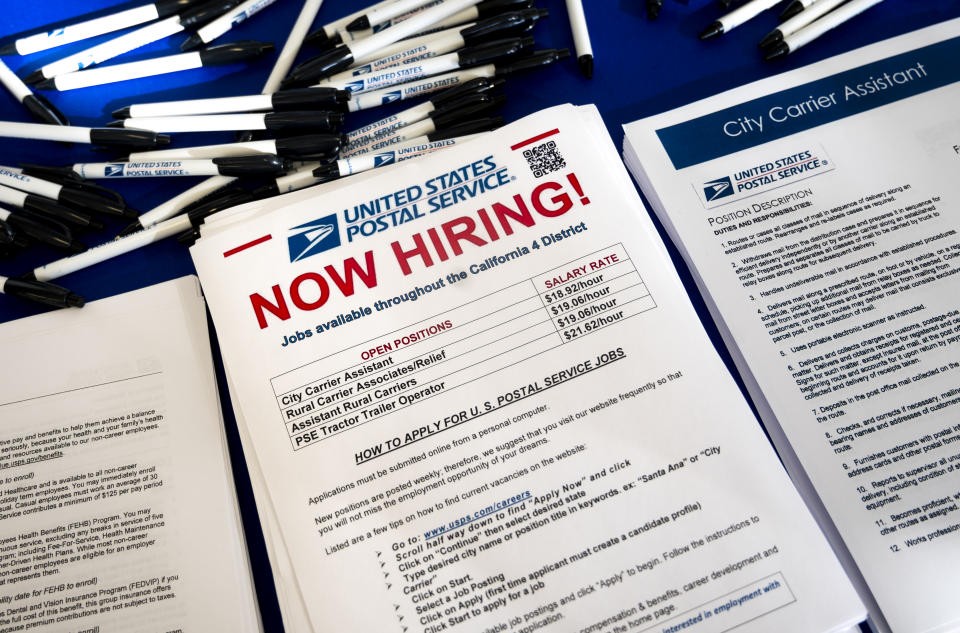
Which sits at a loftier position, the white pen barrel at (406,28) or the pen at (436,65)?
the white pen barrel at (406,28)

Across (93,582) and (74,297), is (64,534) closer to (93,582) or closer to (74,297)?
(93,582)

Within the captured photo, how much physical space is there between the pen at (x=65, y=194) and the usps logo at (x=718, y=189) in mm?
469

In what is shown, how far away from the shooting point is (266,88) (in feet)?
1.72

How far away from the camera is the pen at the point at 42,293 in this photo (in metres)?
0.47

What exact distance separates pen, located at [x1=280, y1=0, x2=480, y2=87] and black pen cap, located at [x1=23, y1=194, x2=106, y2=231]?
7.9 inches

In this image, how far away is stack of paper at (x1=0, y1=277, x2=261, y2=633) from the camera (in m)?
0.40

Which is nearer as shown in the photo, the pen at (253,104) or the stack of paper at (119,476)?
the stack of paper at (119,476)

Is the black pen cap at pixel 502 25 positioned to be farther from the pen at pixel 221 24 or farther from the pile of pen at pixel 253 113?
the pen at pixel 221 24

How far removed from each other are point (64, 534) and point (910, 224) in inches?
25.2

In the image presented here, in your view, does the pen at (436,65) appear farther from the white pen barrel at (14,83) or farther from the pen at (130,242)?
the white pen barrel at (14,83)

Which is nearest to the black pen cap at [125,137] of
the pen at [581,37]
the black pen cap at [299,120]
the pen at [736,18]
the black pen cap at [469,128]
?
the black pen cap at [299,120]

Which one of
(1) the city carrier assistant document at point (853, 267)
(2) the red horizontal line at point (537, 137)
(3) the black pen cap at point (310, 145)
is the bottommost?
(1) the city carrier assistant document at point (853, 267)

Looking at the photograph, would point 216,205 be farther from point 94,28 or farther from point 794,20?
point 794,20

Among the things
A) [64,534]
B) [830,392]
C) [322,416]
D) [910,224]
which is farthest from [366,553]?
[910,224]
